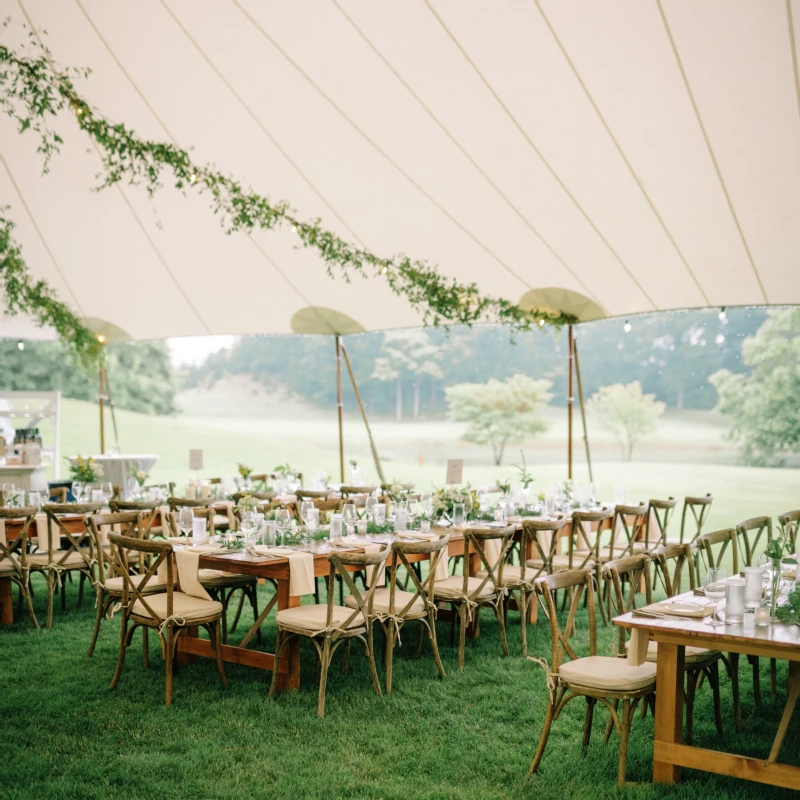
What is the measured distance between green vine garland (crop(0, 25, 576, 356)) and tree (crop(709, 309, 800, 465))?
603 inches

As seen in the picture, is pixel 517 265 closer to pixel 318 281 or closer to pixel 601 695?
pixel 318 281

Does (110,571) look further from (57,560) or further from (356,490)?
(356,490)

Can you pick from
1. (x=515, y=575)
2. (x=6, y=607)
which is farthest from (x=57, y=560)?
(x=515, y=575)

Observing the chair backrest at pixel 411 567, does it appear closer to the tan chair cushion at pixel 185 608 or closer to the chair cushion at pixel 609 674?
the tan chair cushion at pixel 185 608

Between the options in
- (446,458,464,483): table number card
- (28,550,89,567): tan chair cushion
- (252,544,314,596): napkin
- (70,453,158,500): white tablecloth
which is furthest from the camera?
(70,453,158,500): white tablecloth

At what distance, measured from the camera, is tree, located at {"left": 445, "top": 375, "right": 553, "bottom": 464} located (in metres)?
26.8

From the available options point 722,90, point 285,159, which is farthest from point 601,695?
point 285,159

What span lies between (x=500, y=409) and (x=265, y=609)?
875 inches

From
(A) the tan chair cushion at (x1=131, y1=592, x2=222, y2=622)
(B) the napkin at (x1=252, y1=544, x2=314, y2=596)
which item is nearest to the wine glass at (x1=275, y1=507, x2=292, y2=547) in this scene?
(B) the napkin at (x1=252, y1=544, x2=314, y2=596)

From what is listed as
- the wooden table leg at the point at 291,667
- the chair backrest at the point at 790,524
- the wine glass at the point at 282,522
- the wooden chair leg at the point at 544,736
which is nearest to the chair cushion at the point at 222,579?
the wine glass at the point at 282,522

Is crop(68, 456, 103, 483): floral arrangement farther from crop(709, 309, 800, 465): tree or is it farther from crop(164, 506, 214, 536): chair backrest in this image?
crop(709, 309, 800, 465): tree

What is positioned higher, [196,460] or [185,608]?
[196,460]

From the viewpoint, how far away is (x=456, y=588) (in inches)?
234

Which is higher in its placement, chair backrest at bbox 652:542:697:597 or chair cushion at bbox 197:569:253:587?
chair backrest at bbox 652:542:697:597
